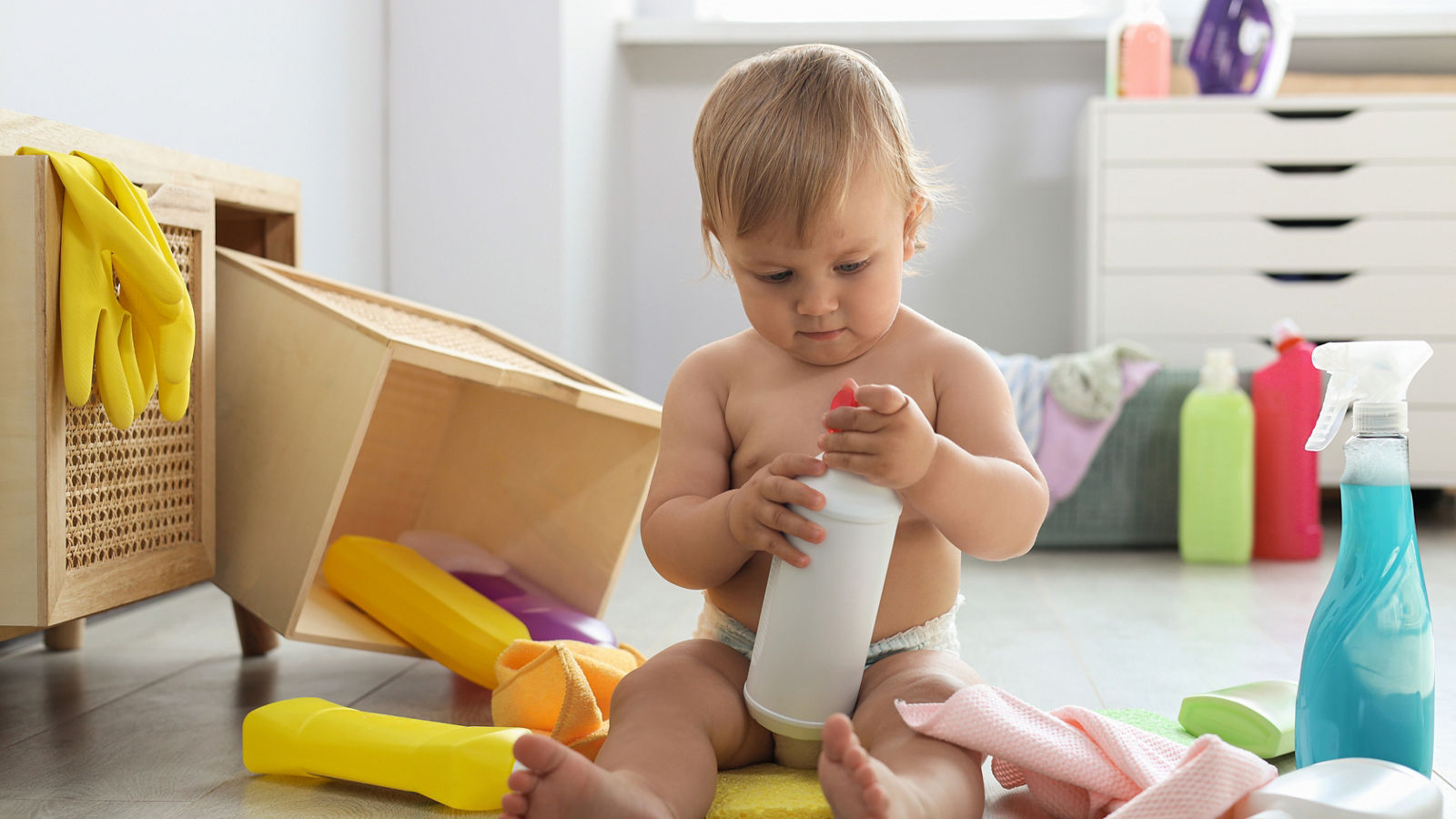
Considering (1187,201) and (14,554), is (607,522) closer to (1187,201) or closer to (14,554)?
(14,554)

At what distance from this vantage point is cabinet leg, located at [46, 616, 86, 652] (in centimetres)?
121

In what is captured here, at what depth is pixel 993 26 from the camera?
2.49 m

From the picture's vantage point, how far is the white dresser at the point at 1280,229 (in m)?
2.11

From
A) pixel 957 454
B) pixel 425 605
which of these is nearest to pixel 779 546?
pixel 957 454

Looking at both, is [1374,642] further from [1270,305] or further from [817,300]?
[1270,305]

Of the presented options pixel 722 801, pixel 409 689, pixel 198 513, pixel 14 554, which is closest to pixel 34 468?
pixel 14 554

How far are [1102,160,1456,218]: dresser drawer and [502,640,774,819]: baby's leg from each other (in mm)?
1630

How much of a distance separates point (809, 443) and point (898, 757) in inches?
9.1

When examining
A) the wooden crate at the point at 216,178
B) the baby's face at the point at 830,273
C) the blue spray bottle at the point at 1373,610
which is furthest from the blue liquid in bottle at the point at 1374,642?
the wooden crate at the point at 216,178

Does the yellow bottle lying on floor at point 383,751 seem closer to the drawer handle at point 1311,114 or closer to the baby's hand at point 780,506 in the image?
the baby's hand at point 780,506

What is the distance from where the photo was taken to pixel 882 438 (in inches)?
26.4

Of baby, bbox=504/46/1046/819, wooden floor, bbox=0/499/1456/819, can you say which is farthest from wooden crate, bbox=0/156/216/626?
baby, bbox=504/46/1046/819

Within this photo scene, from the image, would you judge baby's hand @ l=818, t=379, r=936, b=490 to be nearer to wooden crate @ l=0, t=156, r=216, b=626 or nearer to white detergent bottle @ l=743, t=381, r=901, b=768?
white detergent bottle @ l=743, t=381, r=901, b=768

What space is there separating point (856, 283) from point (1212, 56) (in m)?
1.70
